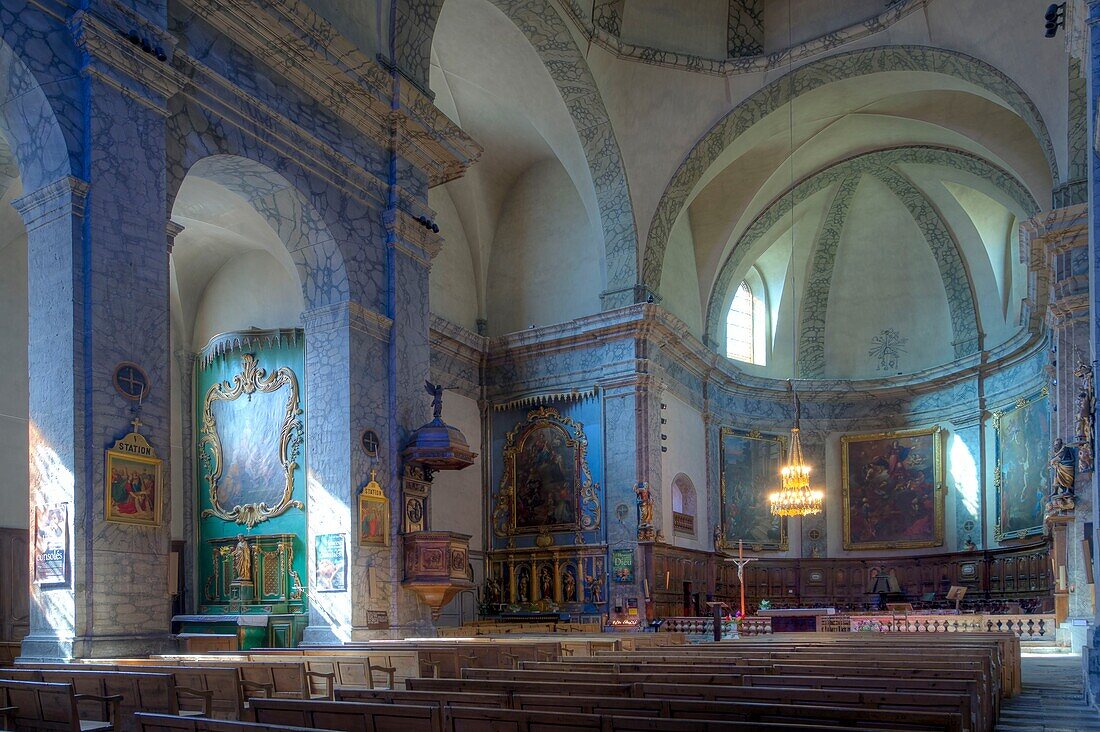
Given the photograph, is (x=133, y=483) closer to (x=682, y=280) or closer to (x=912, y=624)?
(x=912, y=624)

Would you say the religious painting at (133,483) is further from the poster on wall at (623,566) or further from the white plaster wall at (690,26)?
the white plaster wall at (690,26)

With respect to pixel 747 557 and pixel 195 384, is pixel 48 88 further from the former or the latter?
pixel 747 557

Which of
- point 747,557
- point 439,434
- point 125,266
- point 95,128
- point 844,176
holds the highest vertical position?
point 844,176

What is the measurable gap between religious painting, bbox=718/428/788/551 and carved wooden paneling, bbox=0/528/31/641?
15.6 meters

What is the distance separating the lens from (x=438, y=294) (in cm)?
2138

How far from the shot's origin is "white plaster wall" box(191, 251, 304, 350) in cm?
1544

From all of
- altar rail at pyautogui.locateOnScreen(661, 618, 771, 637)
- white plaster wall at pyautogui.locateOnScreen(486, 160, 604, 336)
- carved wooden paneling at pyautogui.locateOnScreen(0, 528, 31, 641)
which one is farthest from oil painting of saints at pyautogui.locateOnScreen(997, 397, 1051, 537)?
carved wooden paneling at pyautogui.locateOnScreen(0, 528, 31, 641)

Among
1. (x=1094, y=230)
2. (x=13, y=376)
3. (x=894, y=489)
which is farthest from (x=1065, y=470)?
(x=13, y=376)

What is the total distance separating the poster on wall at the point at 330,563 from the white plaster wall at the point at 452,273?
29.3 ft

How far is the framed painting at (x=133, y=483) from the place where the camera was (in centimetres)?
908

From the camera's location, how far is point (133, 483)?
930cm

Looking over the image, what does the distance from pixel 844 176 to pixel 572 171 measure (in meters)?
8.45

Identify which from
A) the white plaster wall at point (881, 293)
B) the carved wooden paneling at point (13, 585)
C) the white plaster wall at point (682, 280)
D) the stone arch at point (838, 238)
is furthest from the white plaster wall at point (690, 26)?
the carved wooden paneling at point (13, 585)

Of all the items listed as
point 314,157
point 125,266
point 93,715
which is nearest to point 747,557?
point 314,157
